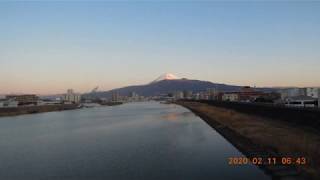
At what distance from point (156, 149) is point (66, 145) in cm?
723

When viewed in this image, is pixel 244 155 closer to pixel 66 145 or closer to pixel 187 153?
pixel 187 153

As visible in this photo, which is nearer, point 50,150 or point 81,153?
point 81,153

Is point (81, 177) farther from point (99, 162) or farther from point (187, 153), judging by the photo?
point (187, 153)

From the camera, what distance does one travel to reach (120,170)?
18938 millimetres

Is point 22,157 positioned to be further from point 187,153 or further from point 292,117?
point 292,117

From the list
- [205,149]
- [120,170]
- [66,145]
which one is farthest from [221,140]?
[120,170]

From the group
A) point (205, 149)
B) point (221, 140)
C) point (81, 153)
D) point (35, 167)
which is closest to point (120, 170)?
point (35, 167)

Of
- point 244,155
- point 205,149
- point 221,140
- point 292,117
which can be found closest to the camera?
point 244,155

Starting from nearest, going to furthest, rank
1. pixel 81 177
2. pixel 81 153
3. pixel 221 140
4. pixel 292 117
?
pixel 81 177, pixel 81 153, pixel 221 140, pixel 292 117

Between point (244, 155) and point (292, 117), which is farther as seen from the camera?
point (292, 117)

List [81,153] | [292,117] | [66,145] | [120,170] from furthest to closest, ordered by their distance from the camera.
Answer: [292,117] < [66,145] < [81,153] < [120,170]

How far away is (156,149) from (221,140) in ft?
25.5

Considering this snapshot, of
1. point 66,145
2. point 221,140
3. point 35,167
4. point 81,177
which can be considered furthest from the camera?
point 221,140

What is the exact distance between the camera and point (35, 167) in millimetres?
20266
